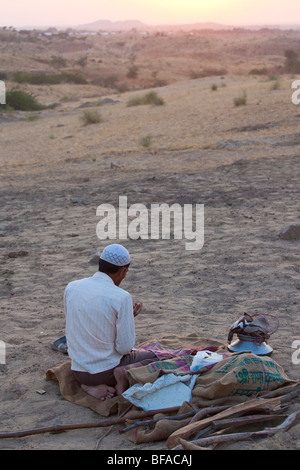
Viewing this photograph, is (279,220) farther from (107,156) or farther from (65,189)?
(107,156)

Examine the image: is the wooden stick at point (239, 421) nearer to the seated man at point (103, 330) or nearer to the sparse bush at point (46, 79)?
the seated man at point (103, 330)

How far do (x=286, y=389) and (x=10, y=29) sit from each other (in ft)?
319

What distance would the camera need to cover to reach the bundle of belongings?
3455mm

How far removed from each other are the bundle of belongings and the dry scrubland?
10cm

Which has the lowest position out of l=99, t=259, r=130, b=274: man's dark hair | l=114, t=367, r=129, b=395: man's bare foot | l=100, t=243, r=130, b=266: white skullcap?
l=114, t=367, r=129, b=395: man's bare foot

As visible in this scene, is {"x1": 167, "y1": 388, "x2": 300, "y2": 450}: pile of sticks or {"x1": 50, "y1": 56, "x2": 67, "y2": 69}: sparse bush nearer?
{"x1": 167, "y1": 388, "x2": 300, "y2": 450}: pile of sticks

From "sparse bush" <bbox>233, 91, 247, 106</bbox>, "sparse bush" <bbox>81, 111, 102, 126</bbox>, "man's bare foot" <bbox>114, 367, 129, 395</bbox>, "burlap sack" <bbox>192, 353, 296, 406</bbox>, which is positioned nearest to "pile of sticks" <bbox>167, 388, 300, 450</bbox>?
"burlap sack" <bbox>192, 353, 296, 406</bbox>

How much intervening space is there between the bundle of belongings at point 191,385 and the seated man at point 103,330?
0.11 m

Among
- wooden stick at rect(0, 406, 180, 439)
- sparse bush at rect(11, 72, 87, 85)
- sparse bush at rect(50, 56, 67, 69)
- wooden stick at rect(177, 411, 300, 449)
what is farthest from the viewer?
sparse bush at rect(50, 56, 67, 69)

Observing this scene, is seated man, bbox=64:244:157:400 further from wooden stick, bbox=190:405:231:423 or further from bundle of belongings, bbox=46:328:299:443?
wooden stick, bbox=190:405:231:423

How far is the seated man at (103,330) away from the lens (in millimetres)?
3740

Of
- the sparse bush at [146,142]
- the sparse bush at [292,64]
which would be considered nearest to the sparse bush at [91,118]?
the sparse bush at [146,142]

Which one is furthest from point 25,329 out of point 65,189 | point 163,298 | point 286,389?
point 65,189

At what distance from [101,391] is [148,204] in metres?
5.70
